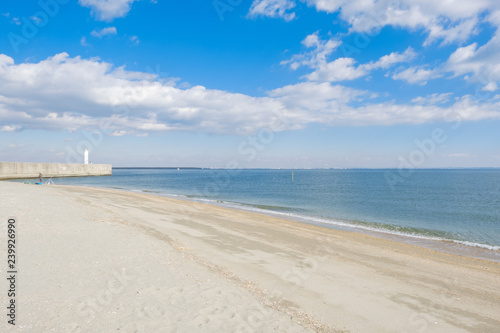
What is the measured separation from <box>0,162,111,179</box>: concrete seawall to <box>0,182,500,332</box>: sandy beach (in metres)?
82.0

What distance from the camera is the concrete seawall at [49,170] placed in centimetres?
7588

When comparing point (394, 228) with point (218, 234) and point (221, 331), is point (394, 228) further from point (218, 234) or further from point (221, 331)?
point (221, 331)

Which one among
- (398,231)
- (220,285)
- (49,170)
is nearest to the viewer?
(220,285)

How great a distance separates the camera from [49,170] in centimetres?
9481

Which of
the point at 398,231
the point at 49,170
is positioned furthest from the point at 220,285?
the point at 49,170

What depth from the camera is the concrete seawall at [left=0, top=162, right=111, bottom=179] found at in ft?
249

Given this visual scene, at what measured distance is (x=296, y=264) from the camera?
34.1 ft

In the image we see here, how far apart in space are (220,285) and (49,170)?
11006cm

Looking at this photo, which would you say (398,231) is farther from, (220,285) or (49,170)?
(49,170)

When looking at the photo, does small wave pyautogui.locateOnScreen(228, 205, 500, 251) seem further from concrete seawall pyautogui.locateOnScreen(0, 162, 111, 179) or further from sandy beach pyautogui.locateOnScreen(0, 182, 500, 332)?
concrete seawall pyautogui.locateOnScreen(0, 162, 111, 179)

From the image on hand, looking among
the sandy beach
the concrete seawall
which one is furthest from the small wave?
the concrete seawall

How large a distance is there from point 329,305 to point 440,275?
20.8ft

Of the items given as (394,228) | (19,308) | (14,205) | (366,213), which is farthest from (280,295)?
(366,213)

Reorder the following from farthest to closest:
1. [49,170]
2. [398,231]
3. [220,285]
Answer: [49,170], [398,231], [220,285]
